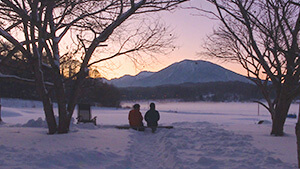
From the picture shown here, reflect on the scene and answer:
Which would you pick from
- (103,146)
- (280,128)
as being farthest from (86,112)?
(280,128)

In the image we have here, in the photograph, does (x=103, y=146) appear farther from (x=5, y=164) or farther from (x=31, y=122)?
(x=31, y=122)

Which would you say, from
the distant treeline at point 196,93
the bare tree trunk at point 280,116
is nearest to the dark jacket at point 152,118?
the bare tree trunk at point 280,116

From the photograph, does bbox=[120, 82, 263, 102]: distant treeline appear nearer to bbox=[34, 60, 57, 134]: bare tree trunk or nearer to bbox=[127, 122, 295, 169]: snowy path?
bbox=[34, 60, 57, 134]: bare tree trunk

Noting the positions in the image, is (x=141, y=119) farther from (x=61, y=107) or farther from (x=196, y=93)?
(x=196, y=93)

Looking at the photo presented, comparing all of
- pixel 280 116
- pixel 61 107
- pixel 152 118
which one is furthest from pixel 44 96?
pixel 280 116

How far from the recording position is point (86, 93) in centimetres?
5041

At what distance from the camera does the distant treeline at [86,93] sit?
43688 millimetres

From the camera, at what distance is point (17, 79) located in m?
7.86

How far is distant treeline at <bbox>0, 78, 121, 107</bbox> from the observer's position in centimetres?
4369

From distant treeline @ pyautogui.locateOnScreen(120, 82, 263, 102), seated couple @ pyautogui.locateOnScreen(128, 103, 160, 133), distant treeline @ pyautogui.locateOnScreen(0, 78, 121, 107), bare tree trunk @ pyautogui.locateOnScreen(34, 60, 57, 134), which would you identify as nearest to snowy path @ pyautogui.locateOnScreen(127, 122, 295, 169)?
bare tree trunk @ pyautogui.locateOnScreen(34, 60, 57, 134)

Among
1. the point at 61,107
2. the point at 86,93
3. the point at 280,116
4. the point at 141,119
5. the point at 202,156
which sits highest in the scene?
the point at 86,93

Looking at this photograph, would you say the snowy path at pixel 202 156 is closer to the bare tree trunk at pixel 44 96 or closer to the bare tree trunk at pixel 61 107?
the bare tree trunk at pixel 61 107

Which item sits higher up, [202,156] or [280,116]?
[280,116]

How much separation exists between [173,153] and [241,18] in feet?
20.1
